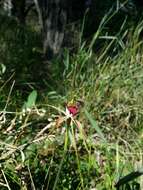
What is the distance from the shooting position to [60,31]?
6.07 meters

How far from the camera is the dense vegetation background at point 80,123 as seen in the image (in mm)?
2424

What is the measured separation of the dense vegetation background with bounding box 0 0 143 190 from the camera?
2.42 meters

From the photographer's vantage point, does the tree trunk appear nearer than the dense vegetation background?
No

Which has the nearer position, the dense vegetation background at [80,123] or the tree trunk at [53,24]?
the dense vegetation background at [80,123]

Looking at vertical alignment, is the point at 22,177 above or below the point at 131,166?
above

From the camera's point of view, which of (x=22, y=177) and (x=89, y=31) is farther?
(x=89, y=31)

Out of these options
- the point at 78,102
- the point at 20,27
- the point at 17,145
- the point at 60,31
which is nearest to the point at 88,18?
the point at 20,27

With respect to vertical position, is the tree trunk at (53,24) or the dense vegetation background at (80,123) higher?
the dense vegetation background at (80,123)

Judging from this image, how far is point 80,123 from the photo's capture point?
2.33m

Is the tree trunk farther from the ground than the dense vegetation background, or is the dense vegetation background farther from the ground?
the dense vegetation background

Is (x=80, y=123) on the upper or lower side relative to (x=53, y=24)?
upper

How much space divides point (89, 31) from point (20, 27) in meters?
0.85

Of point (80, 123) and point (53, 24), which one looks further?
point (53, 24)

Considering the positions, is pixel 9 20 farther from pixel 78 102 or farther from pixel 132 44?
pixel 78 102
